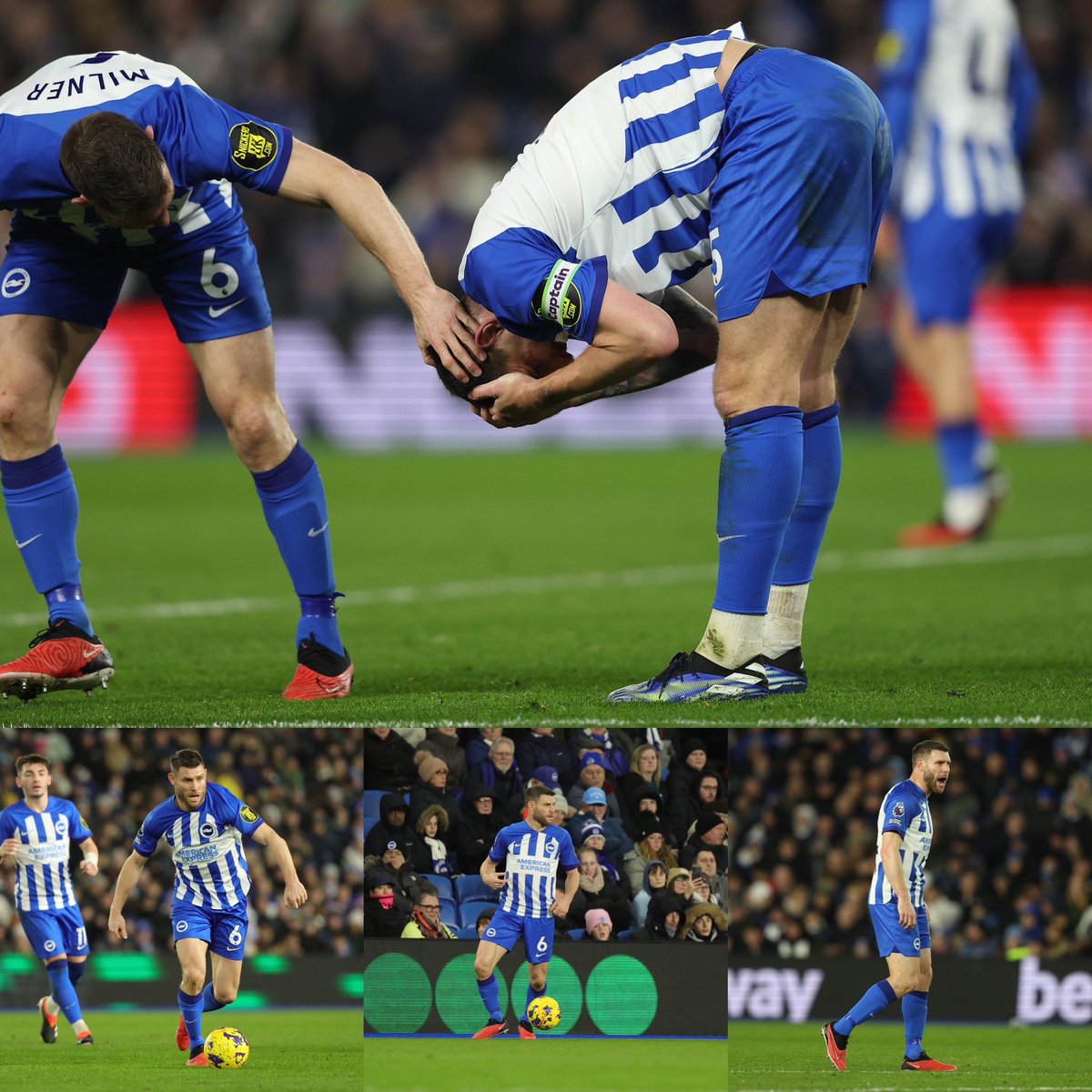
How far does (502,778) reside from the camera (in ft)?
12.9

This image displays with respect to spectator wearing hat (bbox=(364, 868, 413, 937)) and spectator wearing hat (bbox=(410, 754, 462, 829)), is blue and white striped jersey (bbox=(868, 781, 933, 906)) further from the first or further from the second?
spectator wearing hat (bbox=(364, 868, 413, 937))

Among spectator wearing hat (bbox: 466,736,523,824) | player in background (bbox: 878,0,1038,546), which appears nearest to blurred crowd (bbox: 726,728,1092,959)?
spectator wearing hat (bbox: 466,736,523,824)

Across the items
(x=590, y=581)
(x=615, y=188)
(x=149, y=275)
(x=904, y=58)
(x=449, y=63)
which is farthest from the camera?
(x=449, y=63)

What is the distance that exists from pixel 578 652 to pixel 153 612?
7.79ft

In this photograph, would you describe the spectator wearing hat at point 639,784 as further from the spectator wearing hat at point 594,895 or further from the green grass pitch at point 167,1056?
the green grass pitch at point 167,1056

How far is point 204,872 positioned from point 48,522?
1690mm

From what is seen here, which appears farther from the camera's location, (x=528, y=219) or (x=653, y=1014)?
(x=528, y=219)

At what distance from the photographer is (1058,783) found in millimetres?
6387

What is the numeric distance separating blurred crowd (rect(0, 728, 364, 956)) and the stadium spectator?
1.45 feet

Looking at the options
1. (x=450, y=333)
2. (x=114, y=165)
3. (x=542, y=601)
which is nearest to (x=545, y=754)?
(x=450, y=333)

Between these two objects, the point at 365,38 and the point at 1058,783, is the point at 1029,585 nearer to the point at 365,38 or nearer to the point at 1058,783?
the point at 1058,783

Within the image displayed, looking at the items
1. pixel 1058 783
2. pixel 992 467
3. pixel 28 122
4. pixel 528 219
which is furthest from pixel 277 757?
pixel 992 467

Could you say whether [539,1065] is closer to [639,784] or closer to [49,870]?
[639,784]

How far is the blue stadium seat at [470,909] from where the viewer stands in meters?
3.82
